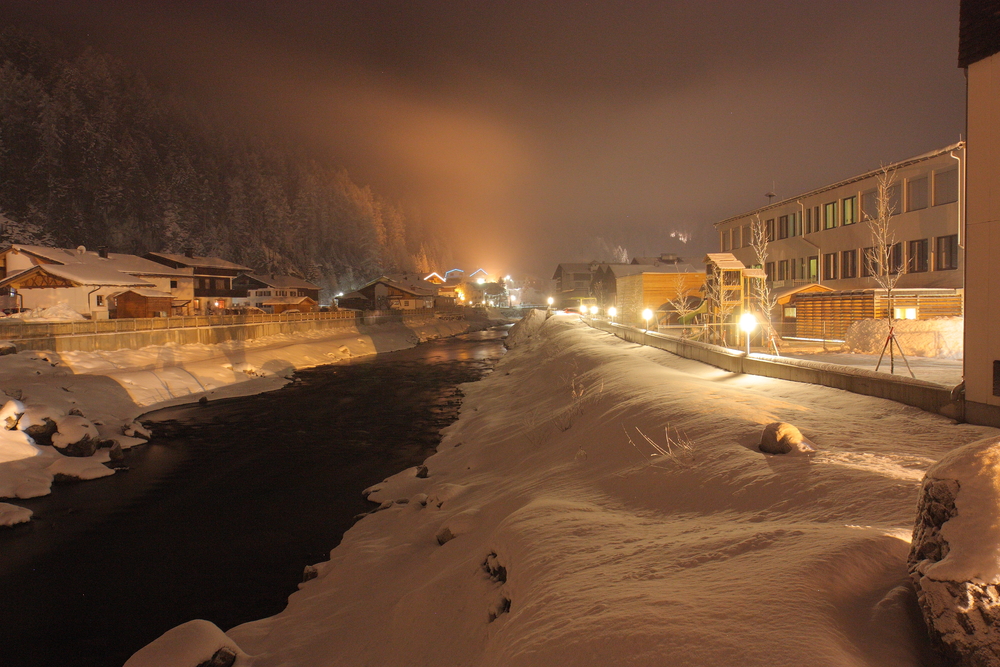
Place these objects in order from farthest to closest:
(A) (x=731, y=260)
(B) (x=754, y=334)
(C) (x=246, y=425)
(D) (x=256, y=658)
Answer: (B) (x=754, y=334)
(A) (x=731, y=260)
(C) (x=246, y=425)
(D) (x=256, y=658)

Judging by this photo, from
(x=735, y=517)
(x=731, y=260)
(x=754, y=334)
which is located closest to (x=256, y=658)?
(x=735, y=517)

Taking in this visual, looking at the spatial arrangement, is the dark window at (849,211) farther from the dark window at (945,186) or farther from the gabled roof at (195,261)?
the gabled roof at (195,261)

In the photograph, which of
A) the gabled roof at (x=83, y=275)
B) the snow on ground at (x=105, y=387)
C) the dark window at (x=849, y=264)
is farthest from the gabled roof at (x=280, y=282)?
the dark window at (x=849, y=264)

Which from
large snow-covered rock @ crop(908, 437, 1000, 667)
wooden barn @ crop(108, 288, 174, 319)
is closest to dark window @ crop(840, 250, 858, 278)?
large snow-covered rock @ crop(908, 437, 1000, 667)

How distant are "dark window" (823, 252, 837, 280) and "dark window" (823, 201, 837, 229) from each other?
2.09 metres

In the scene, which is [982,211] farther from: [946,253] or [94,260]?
[94,260]

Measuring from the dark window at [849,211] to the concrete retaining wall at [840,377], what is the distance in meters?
23.3

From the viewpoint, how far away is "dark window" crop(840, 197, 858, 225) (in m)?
34.8

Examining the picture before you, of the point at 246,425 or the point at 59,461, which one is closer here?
the point at 59,461

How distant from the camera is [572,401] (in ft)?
55.9

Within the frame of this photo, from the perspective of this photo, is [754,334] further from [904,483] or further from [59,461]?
[59,461]

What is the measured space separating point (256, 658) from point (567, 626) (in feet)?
16.5

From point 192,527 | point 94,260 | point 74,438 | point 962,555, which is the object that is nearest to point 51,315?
point 94,260

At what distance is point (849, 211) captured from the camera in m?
35.4
